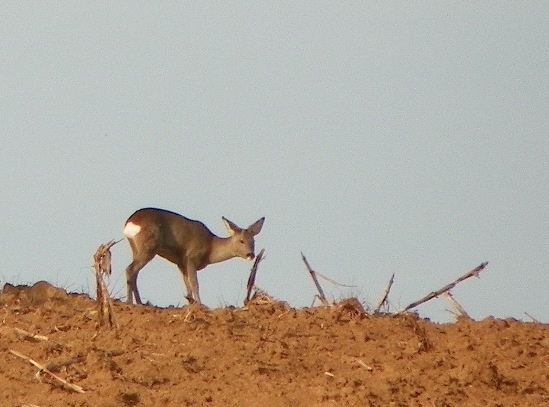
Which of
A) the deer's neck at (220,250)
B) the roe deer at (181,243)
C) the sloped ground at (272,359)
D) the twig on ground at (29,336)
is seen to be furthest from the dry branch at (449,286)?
the deer's neck at (220,250)

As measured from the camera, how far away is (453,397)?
852 centimetres

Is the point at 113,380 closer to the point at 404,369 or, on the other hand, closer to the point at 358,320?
the point at 404,369

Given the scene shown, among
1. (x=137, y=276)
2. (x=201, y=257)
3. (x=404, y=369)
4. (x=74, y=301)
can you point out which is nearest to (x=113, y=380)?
(x=404, y=369)

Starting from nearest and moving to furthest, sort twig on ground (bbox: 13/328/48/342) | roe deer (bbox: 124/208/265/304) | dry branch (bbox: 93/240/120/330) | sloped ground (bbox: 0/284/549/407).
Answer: sloped ground (bbox: 0/284/549/407) → twig on ground (bbox: 13/328/48/342) → dry branch (bbox: 93/240/120/330) → roe deer (bbox: 124/208/265/304)

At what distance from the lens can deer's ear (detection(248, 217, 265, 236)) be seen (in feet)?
76.1

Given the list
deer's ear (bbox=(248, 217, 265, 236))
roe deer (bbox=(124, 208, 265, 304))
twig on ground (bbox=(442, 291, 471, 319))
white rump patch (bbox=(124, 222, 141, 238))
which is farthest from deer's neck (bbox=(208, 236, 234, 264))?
twig on ground (bbox=(442, 291, 471, 319))

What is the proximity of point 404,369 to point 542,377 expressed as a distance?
3.24 feet

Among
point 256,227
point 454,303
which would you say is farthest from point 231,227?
point 454,303

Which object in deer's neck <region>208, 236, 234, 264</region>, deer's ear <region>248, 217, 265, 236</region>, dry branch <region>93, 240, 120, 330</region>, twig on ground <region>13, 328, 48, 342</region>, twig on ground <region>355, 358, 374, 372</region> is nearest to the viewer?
twig on ground <region>355, 358, 374, 372</region>

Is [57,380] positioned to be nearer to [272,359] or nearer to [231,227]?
[272,359]

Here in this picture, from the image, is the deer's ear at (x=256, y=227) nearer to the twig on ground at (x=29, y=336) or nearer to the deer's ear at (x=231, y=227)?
the deer's ear at (x=231, y=227)

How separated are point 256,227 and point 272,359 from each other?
1406 cm

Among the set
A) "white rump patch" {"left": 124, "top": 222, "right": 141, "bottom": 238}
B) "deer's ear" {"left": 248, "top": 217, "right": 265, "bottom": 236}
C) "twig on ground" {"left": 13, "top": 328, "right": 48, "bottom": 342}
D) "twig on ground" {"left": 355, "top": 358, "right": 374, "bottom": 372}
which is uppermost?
"deer's ear" {"left": 248, "top": 217, "right": 265, "bottom": 236}

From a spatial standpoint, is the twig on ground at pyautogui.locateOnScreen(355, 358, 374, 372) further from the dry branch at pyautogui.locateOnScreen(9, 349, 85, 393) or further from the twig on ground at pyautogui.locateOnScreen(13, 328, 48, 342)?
the twig on ground at pyautogui.locateOnScreen(13, 328, 48, 342)
